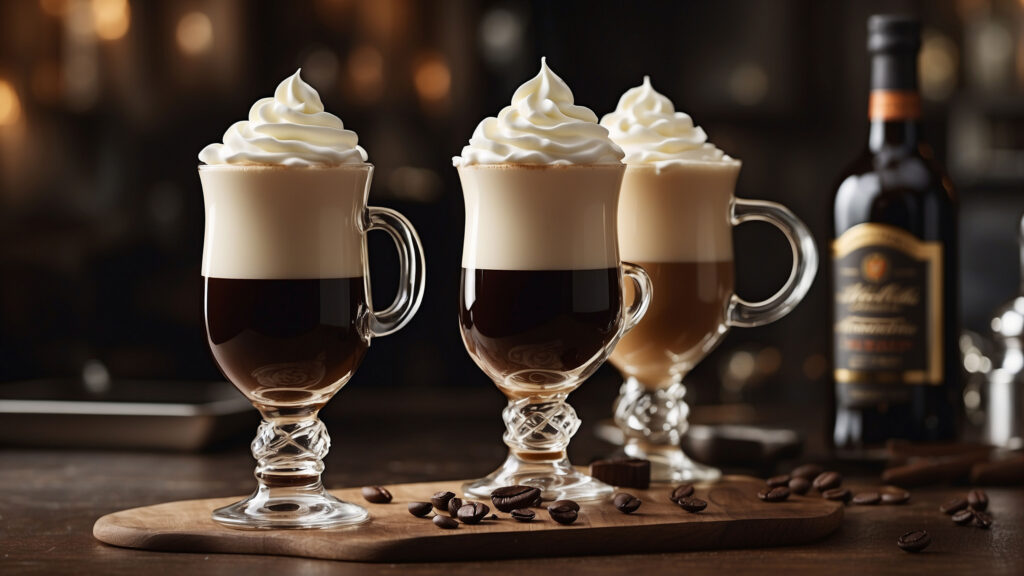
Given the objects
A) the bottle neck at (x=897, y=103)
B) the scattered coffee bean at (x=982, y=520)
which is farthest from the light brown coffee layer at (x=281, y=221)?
the bottle neck at (x=897, y=103)

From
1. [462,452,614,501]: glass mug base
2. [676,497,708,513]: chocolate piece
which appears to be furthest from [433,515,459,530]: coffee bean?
[676,497,708,513]: chocolate piece

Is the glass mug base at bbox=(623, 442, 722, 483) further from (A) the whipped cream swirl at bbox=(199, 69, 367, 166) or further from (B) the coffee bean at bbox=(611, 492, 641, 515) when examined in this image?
(A) the whipped cream swirl at bbox=(199, 69, 367, 166)

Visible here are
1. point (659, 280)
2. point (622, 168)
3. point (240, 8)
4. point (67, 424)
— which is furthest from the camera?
point (240, 8)

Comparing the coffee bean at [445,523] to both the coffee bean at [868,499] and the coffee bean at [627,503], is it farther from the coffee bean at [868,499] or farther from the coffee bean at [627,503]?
the coffee bean at [868,499]

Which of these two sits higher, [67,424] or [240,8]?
[240,8]

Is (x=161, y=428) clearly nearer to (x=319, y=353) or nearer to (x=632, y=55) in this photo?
(x=319, y=353)

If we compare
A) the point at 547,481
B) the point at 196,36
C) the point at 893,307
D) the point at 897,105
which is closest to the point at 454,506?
the point at 547,481

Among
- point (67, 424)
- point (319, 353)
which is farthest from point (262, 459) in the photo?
point (67, 424)

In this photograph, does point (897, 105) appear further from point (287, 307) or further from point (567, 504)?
point (287, 307)
